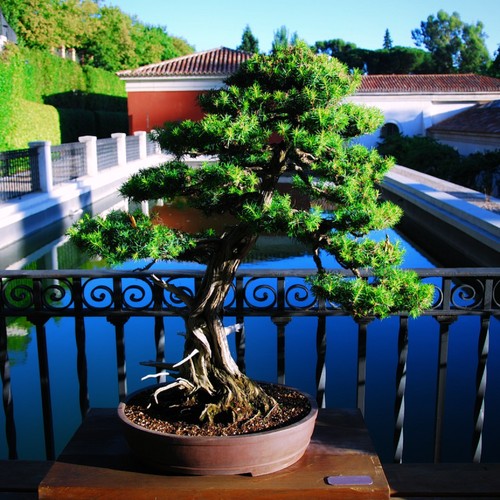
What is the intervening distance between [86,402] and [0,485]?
49 centimetres

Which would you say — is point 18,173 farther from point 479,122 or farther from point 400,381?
point 479,122

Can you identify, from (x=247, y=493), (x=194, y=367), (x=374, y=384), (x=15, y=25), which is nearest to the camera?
(x=247, y=493)

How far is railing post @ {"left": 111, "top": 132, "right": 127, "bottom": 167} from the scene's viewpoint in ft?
47.5

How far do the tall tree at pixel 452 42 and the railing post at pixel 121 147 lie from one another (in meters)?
37.0

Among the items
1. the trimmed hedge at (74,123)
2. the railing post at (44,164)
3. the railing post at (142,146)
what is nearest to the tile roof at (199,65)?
the trimmed hedge at (74,123)

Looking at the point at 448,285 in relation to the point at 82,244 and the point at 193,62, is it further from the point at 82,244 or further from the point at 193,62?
the point at 193,62

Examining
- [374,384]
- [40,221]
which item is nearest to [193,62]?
[40,221]

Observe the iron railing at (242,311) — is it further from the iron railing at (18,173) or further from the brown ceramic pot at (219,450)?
the iron railing at (18,173)

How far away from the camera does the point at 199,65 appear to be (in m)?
22.8

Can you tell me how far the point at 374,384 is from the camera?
371cm

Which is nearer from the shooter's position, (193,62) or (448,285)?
(448,285)

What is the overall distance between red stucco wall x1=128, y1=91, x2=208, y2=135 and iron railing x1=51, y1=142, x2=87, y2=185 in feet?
36.4

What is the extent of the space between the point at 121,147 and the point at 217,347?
1377 cm

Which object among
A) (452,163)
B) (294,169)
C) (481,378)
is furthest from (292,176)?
(452,163)
